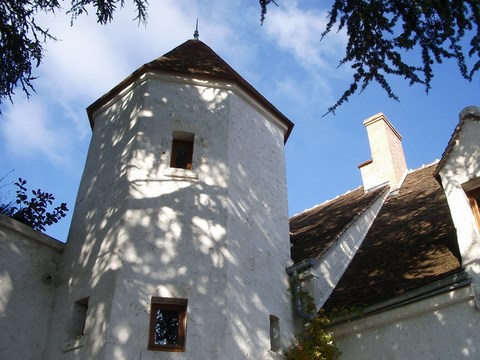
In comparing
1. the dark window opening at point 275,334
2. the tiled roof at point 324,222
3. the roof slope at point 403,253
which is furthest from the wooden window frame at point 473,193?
the dark window opening at point 275,334

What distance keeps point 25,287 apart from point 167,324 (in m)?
2.62

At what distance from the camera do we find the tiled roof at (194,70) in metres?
10.2

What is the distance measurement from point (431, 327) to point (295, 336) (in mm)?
2205

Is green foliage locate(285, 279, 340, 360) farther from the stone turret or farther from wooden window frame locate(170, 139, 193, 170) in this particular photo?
wooden window frame locate(170, 139, 193, 170)

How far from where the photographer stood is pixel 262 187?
31.7 feet

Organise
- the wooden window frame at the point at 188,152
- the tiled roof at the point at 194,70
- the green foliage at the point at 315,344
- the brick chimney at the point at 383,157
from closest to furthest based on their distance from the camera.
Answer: the green foliage at the point at 315,344
the wooden window frame at the point at 188,152
the tiled roof at the point at 194,70
the brick chimney at the point at 383,157

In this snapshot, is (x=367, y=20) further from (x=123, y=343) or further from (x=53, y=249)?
(x=53, y=249)

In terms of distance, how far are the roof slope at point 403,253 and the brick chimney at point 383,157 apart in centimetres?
211

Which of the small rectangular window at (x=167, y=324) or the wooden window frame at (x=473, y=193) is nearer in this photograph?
the small rectangular window at (x=167, y=324)

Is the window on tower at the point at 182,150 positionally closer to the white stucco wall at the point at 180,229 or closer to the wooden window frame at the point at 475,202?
the white stucco wall at the point at 180,229

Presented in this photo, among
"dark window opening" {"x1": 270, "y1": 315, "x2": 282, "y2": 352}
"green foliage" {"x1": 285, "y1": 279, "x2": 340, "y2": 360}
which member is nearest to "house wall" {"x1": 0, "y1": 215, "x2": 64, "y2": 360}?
"dark window opening" {"x1": 270, "y1": 315, "x2": 282, "y2": 352}

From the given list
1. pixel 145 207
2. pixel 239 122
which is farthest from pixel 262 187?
pixel 145 207

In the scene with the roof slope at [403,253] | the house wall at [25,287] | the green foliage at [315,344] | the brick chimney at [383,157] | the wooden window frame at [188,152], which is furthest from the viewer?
the brick chimney at [383,157]

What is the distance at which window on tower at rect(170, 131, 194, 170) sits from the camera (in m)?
9.22
